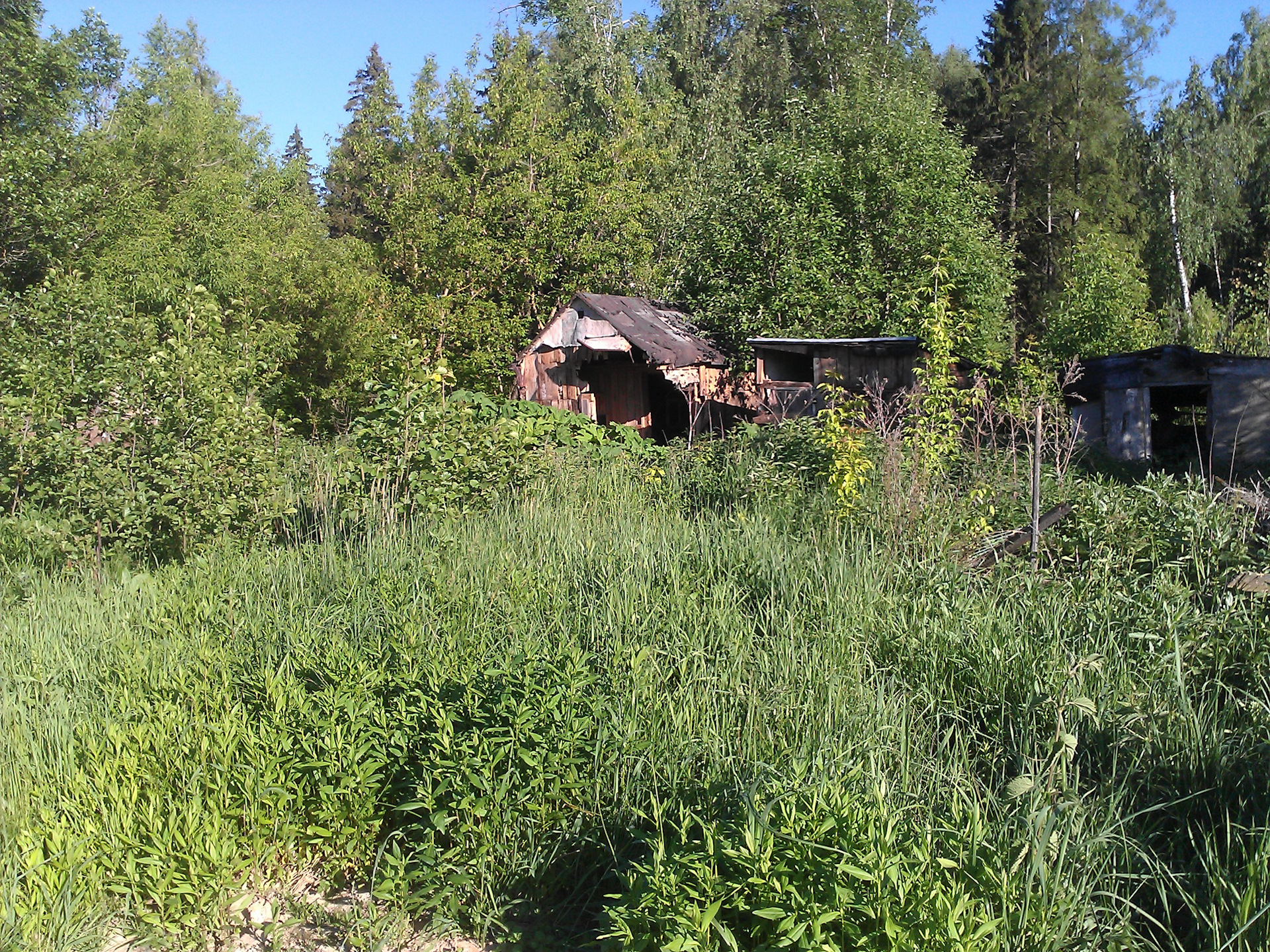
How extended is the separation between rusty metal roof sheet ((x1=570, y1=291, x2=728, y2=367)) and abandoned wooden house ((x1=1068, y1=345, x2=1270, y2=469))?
5610 mm

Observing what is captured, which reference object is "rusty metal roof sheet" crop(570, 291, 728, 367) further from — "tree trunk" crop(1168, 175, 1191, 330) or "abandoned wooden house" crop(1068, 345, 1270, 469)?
"tree trunk" crop(1168, 175, 1191, 330)

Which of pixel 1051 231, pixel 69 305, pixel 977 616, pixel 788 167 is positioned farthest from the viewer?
pixel 1051 231

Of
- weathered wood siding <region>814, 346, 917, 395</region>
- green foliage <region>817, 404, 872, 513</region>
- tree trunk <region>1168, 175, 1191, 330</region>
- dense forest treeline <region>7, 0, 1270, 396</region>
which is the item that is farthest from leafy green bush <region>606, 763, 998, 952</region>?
tree trunk <region>1168, 175, 1191, 330</region>

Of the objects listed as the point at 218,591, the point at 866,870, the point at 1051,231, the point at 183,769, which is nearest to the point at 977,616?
the point at 866,870

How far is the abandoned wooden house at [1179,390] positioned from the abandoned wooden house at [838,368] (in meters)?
3.21

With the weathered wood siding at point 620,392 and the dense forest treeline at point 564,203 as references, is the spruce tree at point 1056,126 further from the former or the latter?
the weathered wood siding at point 620,392

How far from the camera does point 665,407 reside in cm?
1698

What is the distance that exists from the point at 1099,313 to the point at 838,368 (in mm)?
9780

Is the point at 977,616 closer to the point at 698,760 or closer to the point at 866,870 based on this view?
the point at 698,760

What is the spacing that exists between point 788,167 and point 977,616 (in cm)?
1461

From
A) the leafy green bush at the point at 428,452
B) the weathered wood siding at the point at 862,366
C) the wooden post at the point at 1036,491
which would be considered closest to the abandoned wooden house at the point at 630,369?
the weathered wood siding at the point at 862,366

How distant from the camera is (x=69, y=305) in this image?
9.00 metres

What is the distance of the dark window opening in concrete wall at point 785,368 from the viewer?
1492 centimetres

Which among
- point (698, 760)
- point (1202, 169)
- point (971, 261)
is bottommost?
point (698, 760)
